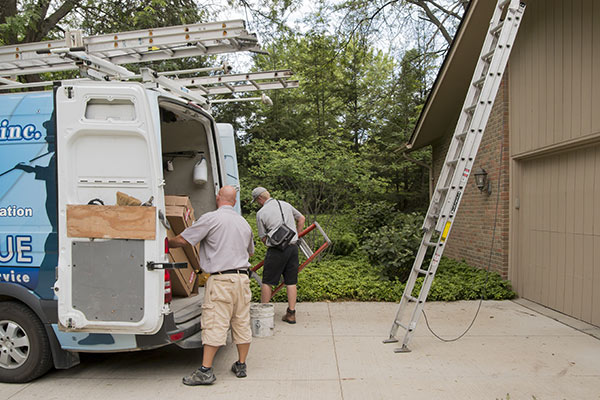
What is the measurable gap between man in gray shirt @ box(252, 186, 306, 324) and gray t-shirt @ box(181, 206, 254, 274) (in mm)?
1540

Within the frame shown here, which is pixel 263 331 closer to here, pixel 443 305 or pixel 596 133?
pixel 443 305

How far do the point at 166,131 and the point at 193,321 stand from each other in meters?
2.48

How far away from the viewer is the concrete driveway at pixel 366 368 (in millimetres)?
3867

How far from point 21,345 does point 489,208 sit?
6.93 metres

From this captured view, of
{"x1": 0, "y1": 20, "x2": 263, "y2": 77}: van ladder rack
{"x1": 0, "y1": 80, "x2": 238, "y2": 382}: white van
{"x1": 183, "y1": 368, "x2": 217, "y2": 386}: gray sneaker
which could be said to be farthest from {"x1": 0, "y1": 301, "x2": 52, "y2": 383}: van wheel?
{"x1": 0, "y1": 20, "x2": 263, "y2": 77}: van ladder rack

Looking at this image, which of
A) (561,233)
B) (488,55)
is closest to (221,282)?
(488,55)

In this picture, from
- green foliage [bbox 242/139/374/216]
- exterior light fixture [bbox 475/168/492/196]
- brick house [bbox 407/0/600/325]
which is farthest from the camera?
green foliage [bbox 242/139/374/216]

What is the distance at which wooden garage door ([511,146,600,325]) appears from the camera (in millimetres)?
5637

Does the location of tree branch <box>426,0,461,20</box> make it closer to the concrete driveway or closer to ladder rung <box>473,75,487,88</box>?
ladder rung <box>473,75,487,88</box>

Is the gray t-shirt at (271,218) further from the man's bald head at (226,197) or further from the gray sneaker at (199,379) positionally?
the gray sneaker at (199,379)

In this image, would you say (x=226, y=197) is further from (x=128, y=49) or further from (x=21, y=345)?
(x=21, y=345)

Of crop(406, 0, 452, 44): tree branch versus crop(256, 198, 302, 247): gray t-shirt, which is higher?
crop(406, 0, 452, 44): tree branch

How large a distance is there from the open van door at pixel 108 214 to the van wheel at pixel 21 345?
0.38 metres

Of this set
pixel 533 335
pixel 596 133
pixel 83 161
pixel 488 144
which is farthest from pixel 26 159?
pixel 488 144
